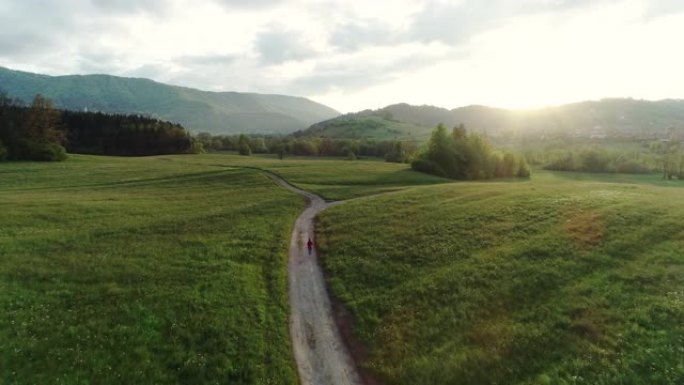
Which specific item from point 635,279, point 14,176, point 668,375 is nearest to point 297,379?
point 668,375

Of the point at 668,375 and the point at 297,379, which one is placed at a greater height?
the point at 668,375

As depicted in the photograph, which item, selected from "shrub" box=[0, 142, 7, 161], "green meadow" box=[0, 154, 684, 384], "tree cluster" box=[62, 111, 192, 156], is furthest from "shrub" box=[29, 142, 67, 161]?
"green meadow" box=[0, 154, 684, 384]

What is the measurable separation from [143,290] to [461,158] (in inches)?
3455

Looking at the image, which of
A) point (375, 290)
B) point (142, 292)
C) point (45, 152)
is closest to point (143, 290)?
point (142, 292)

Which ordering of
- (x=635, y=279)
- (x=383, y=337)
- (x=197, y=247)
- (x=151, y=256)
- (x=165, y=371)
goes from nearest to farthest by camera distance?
(x=165, y=371)
(x=383, y=337)
(x=635, y=279)
(x=151, y=256)
(x=197, y=247)

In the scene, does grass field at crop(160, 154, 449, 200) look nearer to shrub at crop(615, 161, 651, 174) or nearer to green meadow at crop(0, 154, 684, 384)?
green meadow at crop(0, 154, 684, 384)

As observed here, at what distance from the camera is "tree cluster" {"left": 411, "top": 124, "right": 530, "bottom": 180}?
100637 millimetres

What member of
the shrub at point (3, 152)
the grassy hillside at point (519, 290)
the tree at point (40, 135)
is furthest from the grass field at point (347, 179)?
the shrub at point (3, 152)

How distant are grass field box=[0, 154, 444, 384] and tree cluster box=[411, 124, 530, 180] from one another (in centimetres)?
5254

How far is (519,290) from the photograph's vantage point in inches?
1126

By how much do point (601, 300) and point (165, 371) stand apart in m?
26.4

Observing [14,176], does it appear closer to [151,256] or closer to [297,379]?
[151,256]

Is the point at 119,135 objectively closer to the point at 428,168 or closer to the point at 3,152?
the point at 3,152

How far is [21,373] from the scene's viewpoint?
67.8 ft
